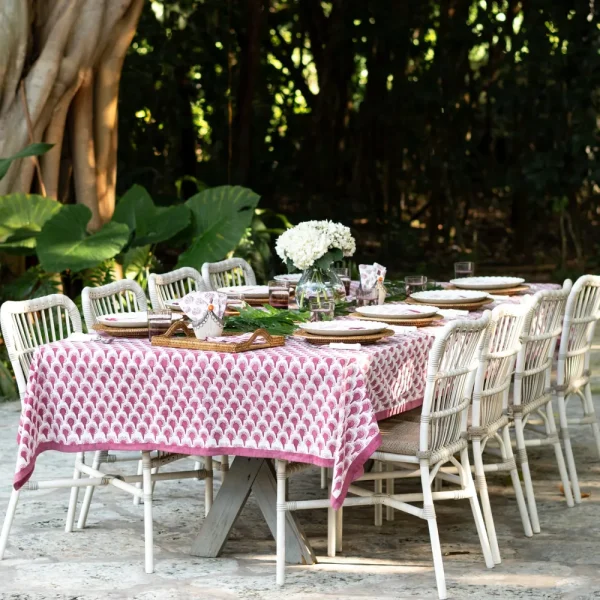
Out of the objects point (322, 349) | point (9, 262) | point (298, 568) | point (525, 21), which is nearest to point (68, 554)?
point (298, 568)

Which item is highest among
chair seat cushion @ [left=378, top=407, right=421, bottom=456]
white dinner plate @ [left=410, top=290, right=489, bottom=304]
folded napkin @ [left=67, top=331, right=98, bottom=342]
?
white dinner plate @ [left=410, top=290, right=489, bottom=304]

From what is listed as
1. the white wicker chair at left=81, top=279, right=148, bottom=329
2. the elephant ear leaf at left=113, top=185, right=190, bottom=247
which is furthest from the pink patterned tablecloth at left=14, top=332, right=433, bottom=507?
the elephant ear leaf at left=113, top=185, right=190, bottom=247

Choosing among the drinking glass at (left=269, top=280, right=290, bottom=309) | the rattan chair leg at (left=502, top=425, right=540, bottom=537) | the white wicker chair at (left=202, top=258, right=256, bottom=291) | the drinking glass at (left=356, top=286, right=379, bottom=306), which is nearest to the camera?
the rattan chair leg at (left=502, top=425, right=540, bottom=537)

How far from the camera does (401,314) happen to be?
13.8 ft

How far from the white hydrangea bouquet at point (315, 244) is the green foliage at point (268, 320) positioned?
19cm

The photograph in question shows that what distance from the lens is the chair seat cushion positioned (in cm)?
370

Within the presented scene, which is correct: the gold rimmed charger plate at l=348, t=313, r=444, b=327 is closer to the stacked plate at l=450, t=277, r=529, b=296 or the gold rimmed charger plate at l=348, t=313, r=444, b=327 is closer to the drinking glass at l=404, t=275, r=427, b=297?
the drinking glass at l=404, t=275, r=427, b=297

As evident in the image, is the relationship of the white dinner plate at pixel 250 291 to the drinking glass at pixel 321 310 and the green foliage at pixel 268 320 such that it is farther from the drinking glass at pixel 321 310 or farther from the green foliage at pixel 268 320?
the drinking glass at pixel 321 310

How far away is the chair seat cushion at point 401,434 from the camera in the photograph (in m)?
3.70

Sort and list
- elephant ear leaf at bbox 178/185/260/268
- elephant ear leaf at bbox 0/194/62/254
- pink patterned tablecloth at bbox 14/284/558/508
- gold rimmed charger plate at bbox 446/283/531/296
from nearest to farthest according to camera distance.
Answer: pink patterned tablecloth at bbox 14/284/558/508
gold rimmed charger plate at bbox 446/283/531/296
elephant ear leaf at bbox 0/194/62/254
elephant ear leaf at bbox 178/185/260/268

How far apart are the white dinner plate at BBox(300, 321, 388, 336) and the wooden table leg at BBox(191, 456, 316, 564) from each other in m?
0.49

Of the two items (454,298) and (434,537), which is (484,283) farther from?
(434,537)

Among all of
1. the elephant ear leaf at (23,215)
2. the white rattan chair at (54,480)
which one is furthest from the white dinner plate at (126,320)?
the elephant ear leaf at (23,215)

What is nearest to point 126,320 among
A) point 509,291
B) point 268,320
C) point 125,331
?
point 125,331
